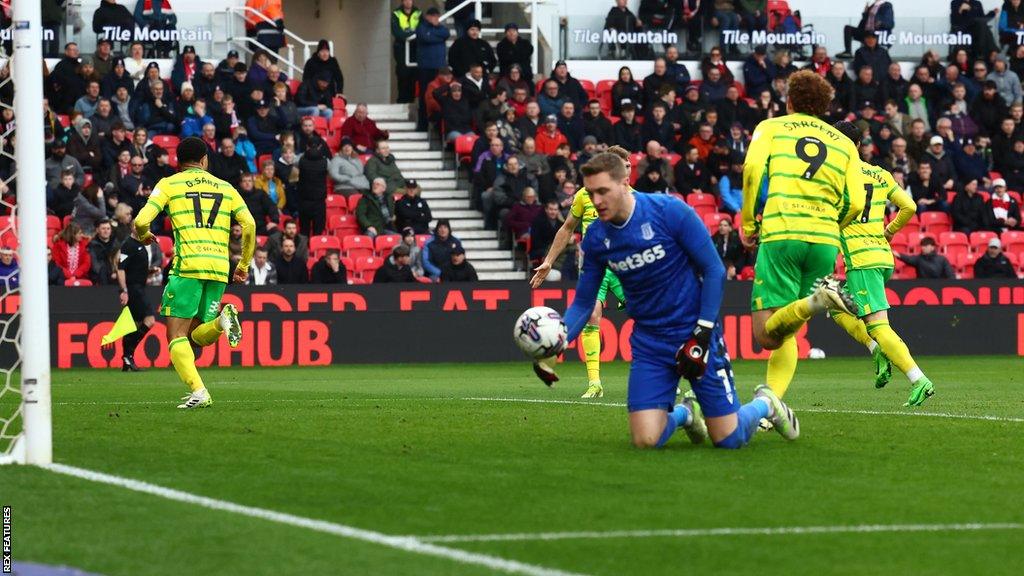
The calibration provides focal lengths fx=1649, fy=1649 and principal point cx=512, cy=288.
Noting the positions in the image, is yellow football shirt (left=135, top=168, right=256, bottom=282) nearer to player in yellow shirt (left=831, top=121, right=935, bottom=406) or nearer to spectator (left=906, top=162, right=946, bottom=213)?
player in yellow shirt (left=831, top=121, right=935, bottom=406)

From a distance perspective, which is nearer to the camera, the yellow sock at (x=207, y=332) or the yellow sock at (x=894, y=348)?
the yellow sock at (x=894, y=348)

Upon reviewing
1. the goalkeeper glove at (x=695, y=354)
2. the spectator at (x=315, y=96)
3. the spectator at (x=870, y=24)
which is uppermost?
the spectator at (x=870, y=24)

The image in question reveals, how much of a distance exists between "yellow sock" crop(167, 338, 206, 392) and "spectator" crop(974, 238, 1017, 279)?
659 inches

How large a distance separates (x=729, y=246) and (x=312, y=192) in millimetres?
6374

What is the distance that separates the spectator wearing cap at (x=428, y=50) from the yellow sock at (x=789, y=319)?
62.3ft

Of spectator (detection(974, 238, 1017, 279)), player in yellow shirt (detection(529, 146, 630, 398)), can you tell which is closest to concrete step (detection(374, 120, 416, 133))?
spectator (detection(974, 238, 1017, 279))

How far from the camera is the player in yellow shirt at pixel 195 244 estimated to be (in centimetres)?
1298

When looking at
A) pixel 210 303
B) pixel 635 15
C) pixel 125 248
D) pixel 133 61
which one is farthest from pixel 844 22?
pixel 210 303

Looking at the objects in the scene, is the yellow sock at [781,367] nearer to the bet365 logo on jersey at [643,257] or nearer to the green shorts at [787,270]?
the green shorts at [787,270]

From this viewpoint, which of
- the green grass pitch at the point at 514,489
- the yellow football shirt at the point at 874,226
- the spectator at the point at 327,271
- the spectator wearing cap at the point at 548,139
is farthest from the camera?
the spectator wearing cap at the point at 548,139

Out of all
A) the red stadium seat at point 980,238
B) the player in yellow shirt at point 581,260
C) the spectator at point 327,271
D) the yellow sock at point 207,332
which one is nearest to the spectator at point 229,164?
the spectator at point 327,271

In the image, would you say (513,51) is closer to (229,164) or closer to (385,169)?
(385,169)

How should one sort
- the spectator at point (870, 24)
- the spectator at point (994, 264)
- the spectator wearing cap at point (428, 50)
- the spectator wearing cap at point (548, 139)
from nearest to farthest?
the spectator at point (994, 264) < the spectator wearing cap at point (548, 139) < the spectator wearing cap at point (428, 50) < the spectator at point (870, 24)

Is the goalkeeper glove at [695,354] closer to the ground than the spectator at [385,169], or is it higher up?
closer to the ground
